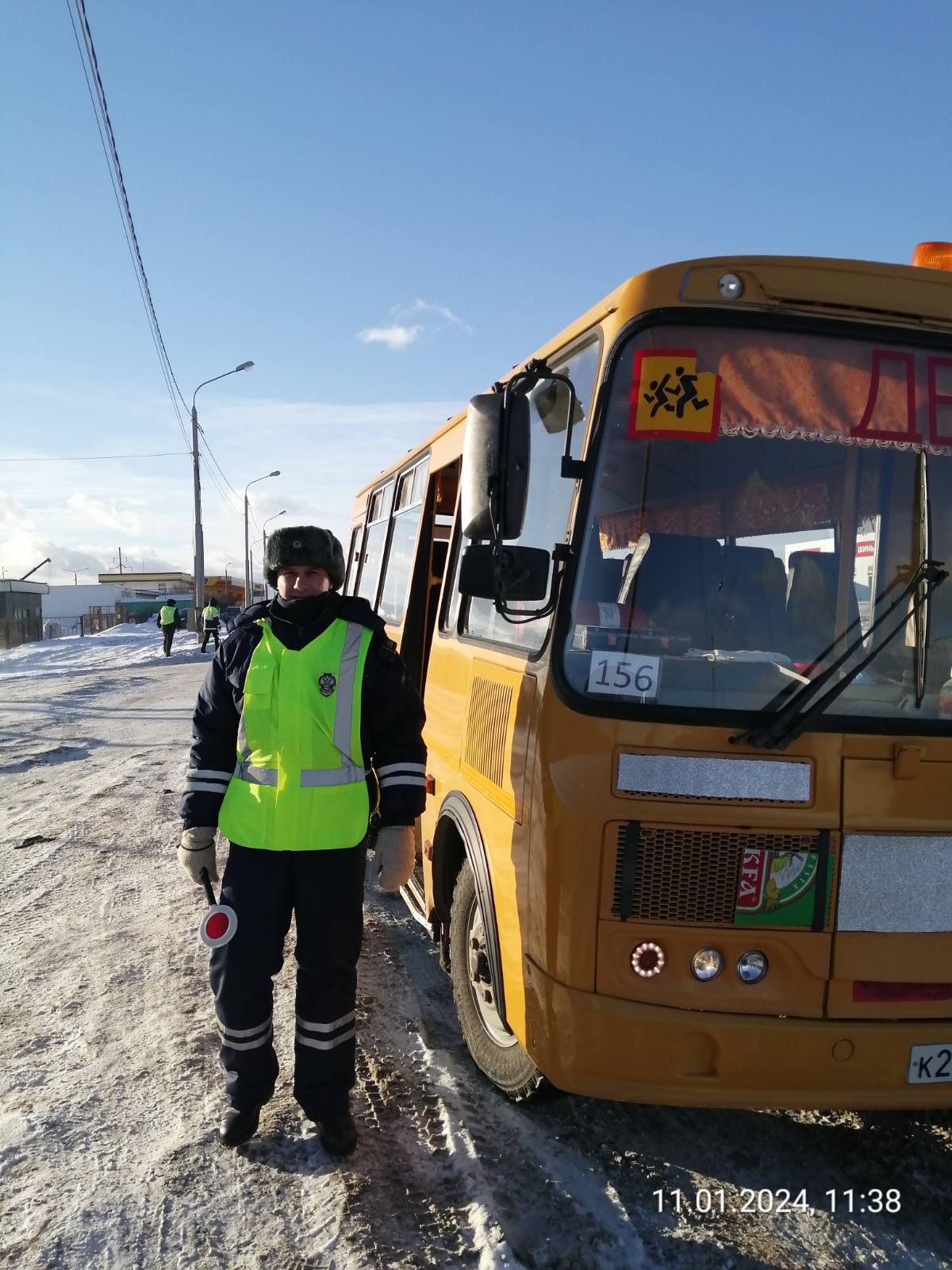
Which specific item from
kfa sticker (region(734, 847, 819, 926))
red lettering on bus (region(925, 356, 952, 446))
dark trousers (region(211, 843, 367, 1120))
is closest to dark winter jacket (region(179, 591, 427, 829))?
dark trousers (region(211, 843, 367, 1120))

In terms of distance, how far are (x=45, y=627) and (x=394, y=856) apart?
42140 millimetres

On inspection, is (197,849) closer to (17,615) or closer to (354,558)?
(354,558)

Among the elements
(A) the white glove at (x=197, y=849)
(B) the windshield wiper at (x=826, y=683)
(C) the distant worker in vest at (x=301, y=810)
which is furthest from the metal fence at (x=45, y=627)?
(B) the windshield wiper at (x=826, y=683)

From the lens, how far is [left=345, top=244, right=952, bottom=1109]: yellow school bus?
2.48m

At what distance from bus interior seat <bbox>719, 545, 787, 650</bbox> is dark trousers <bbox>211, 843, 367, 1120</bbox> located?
140 centimetres

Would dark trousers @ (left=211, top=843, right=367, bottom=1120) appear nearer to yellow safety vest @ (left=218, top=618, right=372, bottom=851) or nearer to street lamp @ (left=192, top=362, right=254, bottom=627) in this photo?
yellow safety vest @ (left=218, top=618, right=372, bottom=851)

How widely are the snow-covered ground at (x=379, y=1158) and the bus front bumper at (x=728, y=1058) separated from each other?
438 millimetres

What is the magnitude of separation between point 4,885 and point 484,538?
4109mm

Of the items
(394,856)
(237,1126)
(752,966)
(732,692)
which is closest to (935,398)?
(732,692)

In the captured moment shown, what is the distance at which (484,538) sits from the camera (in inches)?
110

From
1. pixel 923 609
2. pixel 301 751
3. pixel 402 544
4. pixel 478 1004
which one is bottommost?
pixel 478 1004

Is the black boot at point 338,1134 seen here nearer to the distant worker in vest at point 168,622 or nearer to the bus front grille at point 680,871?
the bus front grille at point 680,871

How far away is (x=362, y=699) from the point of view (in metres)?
3.06

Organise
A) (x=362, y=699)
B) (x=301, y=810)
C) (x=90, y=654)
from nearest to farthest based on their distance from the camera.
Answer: (x=301, y=810) < (x=362, y=699) < (x=90, y=654)
